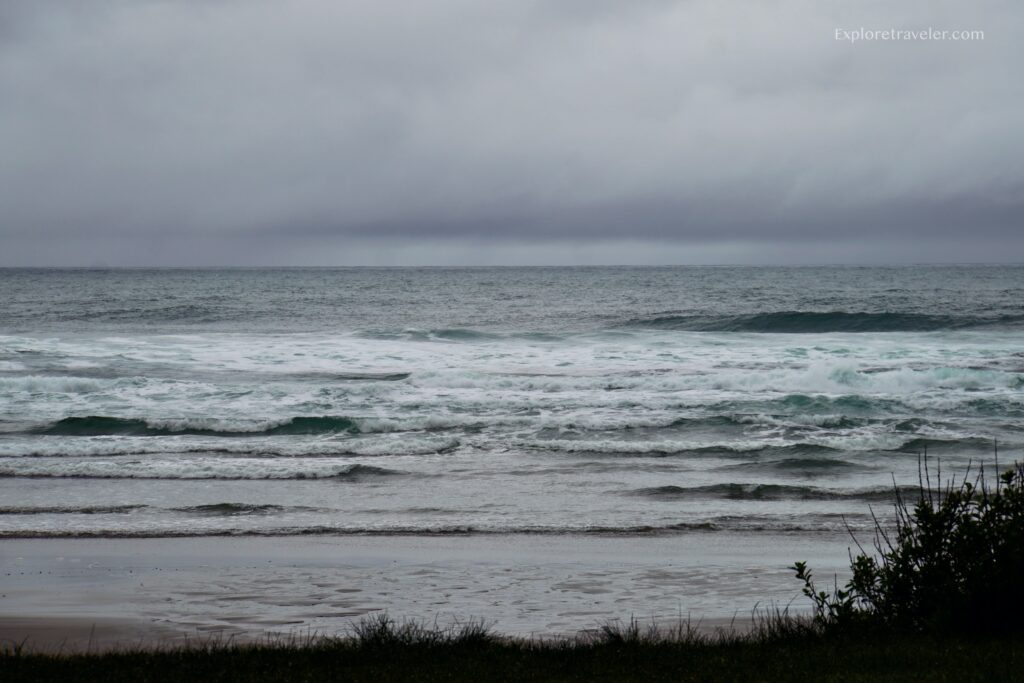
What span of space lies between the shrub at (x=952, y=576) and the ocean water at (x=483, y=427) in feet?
14.4

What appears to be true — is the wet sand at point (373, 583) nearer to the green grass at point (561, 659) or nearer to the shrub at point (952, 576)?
the green grass at point (561, 659)

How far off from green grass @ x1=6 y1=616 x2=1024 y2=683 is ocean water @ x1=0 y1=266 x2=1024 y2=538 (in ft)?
14.8

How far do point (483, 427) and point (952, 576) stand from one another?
12738 millimetres

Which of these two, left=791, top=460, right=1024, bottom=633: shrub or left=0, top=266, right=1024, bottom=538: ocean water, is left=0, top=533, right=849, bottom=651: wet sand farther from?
left=791, top=460, right=1024, bottom=633: shrub

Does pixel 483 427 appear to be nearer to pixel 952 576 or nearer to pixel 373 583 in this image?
pixel 373 583

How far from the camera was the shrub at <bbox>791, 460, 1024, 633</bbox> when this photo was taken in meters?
6.50

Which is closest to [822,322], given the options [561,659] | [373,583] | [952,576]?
[373,583]

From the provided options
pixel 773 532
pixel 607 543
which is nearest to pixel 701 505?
pixel 773 532

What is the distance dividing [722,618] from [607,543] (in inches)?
110

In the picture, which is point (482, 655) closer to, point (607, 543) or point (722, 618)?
point (722, 618)

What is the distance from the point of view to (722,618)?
8031 mm

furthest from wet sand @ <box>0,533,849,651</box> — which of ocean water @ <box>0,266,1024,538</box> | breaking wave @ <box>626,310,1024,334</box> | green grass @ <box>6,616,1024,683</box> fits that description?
breaking wave @ <box>626,310,1024,334</box>

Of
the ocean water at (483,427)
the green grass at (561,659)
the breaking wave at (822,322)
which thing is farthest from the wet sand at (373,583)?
the breaking wave at (822,322)

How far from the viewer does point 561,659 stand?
6215 millimetres
